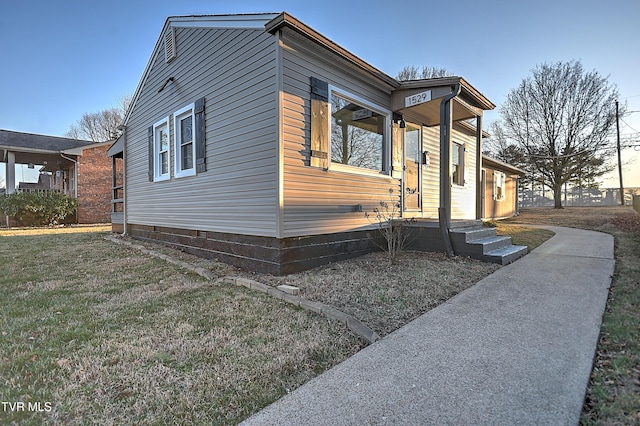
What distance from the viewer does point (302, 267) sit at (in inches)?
189

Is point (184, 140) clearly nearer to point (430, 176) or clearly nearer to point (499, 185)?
point (430, 176)

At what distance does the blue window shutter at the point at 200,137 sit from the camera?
19.9 feet

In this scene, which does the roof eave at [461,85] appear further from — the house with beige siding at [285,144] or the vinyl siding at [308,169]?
the vinyl siding at [308,169]

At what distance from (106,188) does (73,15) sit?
29.5 feet

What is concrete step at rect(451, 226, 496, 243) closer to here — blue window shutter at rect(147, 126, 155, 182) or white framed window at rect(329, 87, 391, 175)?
white framed window at rect(329, 87, 391, 175)

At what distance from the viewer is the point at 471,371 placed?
6.97ft

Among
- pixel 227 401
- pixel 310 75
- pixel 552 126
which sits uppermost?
pixel 552 126

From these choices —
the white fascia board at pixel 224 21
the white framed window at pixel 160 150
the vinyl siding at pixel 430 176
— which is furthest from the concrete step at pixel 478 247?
the white framed window at pixel 160 150

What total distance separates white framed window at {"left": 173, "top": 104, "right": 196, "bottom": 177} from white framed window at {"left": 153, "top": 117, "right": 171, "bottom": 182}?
70 cm

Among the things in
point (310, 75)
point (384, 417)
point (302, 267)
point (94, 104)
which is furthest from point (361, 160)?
point (94, 104)

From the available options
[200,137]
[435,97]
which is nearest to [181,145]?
[200,137]

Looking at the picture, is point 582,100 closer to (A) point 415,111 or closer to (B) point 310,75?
(A) point 415,111

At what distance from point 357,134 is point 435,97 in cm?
153

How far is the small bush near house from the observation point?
12906 mm
